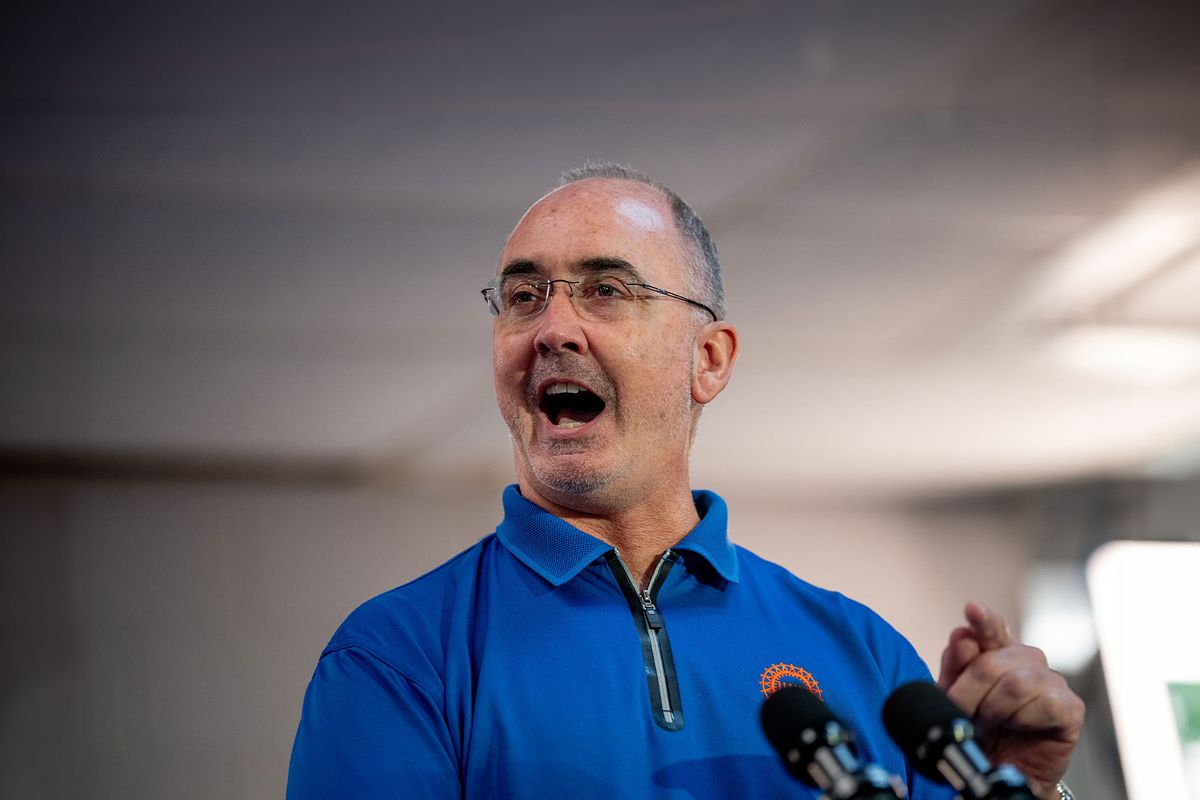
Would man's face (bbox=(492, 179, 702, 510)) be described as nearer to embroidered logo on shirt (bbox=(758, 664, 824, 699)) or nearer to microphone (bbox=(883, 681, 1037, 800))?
embroidered logo on shirt (bbox=(758, 664, 824, 699))

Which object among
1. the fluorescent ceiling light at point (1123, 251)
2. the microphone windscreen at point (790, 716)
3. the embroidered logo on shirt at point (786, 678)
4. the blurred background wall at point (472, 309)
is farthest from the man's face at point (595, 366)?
the fluorescent ceiling light at point (1123, 251)

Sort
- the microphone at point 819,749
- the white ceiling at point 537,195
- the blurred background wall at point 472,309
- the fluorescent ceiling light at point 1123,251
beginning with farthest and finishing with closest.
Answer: the fluorescent ceiling light at point 1123,251, the white ceiling at point 537,195, the blurred background wall at point 472,309, the microphone at point 819,749

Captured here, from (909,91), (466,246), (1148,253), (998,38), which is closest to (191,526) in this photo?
(466,246)

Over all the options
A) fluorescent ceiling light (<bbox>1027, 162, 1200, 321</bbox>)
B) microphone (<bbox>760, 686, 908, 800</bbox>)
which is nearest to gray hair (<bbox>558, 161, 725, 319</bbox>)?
microphone (<bbox>760, 686, 908, 800</bbox>)

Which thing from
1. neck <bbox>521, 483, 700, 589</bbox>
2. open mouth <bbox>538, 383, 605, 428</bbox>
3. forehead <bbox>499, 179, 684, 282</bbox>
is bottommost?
neck <bbox>521, 483, 700, 589</bbox>

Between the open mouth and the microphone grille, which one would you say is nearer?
the microphone grille

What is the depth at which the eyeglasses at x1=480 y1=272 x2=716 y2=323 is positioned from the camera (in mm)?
1397

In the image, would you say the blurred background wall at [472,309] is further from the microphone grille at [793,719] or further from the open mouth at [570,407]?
the microphone grille at [793,719]

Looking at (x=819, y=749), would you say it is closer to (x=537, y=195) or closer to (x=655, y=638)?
(x=655, y=638)

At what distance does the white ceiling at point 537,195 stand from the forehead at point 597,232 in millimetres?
1301

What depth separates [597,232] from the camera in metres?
1.43

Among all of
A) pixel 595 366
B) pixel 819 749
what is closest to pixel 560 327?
pixel 595 366

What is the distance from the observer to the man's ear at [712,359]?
1.50 m

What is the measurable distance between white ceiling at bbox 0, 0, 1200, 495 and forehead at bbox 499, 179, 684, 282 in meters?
1.30
